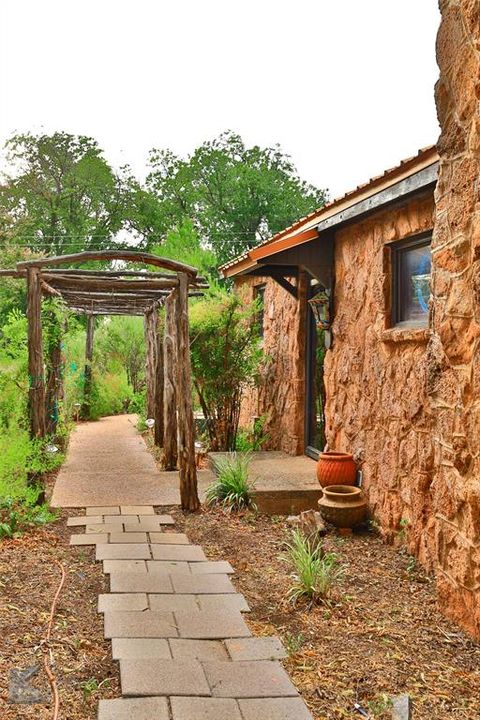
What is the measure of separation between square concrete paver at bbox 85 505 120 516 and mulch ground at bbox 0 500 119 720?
833mm

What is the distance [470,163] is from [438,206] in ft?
1.37

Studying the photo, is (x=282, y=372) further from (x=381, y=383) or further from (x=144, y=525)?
(x=144, y=525)

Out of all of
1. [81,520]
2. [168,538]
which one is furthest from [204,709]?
[81,520]

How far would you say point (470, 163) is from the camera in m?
3.76

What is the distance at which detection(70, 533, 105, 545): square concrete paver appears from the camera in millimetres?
5613

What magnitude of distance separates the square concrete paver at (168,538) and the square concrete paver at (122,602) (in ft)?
4.19

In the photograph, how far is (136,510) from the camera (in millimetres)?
6734

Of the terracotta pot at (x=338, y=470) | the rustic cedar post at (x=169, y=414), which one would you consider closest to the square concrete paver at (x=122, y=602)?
the terracotta pot at (x=338, y=470)

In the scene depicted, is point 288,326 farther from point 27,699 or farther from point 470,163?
point 27,699

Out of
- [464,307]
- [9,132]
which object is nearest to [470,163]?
[464,307]

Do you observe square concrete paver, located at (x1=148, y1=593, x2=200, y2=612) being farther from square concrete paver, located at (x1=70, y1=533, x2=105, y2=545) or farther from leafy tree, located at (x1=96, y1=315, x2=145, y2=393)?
leafy tree, located at (x1=96, y1=315, x2=145, y2=393)

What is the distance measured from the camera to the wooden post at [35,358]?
6.60m

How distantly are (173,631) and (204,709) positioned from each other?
920mm

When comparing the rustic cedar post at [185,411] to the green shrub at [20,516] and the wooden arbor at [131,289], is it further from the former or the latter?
the green shrub at [20,516]
